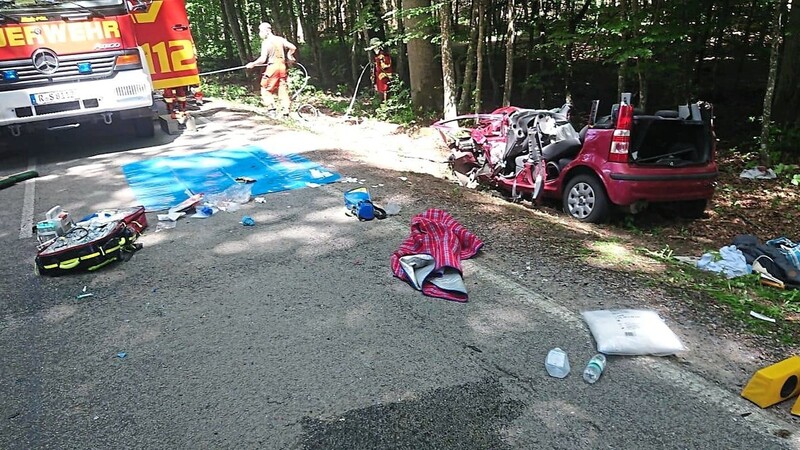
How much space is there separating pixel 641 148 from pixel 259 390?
5012 mm

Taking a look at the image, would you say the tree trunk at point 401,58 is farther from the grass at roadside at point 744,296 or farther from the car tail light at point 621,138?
the grass at roadside at point 744,296

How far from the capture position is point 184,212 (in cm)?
629

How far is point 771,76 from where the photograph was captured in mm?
8289

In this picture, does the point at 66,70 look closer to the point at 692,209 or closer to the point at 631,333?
the point at 631,333

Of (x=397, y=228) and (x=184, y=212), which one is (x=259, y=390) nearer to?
(x=397, y=228)

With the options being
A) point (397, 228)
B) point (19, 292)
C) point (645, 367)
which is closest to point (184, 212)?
point (19, 292)

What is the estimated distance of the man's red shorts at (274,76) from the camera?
41.5ft

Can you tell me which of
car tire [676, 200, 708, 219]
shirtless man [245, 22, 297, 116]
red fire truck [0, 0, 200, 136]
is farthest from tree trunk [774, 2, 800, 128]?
red fire truck [0, 0, 200, 136]

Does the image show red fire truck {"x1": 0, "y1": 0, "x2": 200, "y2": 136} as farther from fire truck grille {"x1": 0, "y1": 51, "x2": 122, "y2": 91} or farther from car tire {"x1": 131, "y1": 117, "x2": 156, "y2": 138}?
car tire {"x1": 131, "y1": 117, "x2": 156, "y2": 138}

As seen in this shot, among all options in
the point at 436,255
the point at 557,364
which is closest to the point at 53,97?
the point at 436,255

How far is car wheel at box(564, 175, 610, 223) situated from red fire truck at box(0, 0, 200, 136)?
23.5 ft

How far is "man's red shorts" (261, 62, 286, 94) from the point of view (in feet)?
41.5

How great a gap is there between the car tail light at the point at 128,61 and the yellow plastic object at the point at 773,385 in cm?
968

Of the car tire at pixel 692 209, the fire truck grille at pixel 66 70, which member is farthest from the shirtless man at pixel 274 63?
the car tire at pixel 692 209
